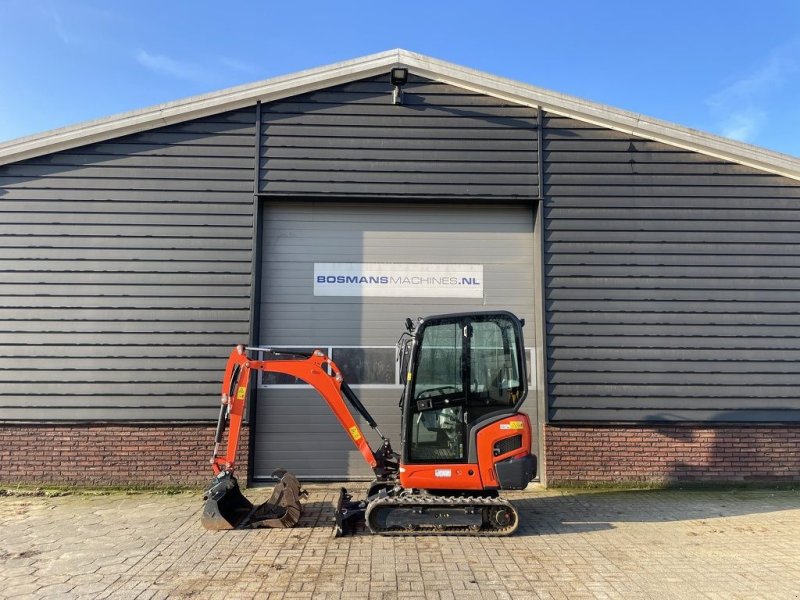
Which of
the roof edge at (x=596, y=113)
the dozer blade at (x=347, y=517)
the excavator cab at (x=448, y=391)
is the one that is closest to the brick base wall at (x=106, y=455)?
the dozer blade at (x=347, y=517)

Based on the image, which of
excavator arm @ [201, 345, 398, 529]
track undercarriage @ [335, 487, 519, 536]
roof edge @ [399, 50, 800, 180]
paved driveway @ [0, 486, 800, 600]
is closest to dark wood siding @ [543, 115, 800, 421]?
roof edge @ [399, 50, 800, 180]

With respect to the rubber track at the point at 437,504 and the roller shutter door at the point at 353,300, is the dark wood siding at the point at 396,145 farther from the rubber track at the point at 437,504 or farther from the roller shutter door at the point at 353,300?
the rubber track at the point at 437,504

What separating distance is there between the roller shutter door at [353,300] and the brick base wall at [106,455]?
915 millimetres

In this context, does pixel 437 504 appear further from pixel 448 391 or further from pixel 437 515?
pixel 448 391

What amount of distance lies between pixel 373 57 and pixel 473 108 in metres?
1.74

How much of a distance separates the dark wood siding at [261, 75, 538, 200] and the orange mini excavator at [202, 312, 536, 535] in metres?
3.05

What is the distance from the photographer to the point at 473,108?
812 centimetres

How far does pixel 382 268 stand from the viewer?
8.15 m

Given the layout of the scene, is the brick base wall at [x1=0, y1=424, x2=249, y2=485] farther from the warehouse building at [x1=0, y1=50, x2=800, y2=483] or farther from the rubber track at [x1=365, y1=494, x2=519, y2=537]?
the rubber track at [x1=365, y1=494, x2=519, y2=537]

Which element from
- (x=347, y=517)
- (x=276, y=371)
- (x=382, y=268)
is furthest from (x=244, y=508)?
(x=382, y=268)

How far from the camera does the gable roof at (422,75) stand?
7.77 metres

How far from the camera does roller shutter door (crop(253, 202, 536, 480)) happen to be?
7789 mm

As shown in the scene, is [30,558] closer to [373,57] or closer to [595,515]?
[595,515]

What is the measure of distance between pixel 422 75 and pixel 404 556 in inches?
267
